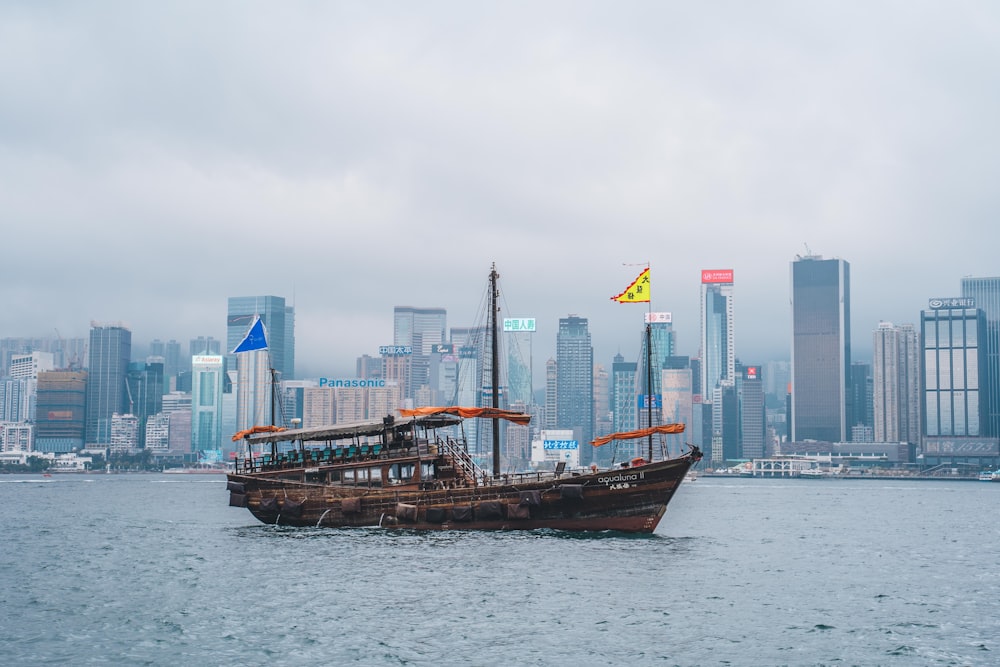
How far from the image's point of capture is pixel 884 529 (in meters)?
87.1

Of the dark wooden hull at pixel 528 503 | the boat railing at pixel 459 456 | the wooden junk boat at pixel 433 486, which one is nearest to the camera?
the dark wooden hull at pixel 528 503

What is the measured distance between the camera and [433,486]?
64.3m

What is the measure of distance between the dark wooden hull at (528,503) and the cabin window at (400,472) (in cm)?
75

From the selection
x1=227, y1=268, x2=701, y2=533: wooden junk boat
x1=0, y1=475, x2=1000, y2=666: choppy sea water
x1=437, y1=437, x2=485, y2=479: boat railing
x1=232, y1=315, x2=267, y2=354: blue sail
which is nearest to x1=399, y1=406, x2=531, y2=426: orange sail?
x1=227, y1=268, x2=701, y2=533: wooden junk boat

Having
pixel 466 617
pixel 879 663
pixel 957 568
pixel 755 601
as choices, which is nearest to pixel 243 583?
A: pixel 466 617

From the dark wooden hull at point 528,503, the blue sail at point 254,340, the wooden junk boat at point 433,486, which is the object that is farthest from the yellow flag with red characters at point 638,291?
the blue sail at point 254,340

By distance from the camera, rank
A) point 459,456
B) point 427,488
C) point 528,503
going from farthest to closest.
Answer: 1. point 459,456
2. point 427,488
3. point 528,503

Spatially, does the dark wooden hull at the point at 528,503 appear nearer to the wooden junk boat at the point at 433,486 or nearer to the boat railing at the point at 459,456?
the wooden junk boat at the point at 433,486

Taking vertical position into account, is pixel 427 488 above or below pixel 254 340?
below

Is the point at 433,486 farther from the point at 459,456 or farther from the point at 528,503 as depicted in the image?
the point at 528,503

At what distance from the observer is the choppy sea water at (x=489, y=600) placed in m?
34.4

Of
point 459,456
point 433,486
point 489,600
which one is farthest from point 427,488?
point 489,600

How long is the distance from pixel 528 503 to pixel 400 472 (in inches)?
333

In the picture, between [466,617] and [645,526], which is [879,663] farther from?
[645,526]
